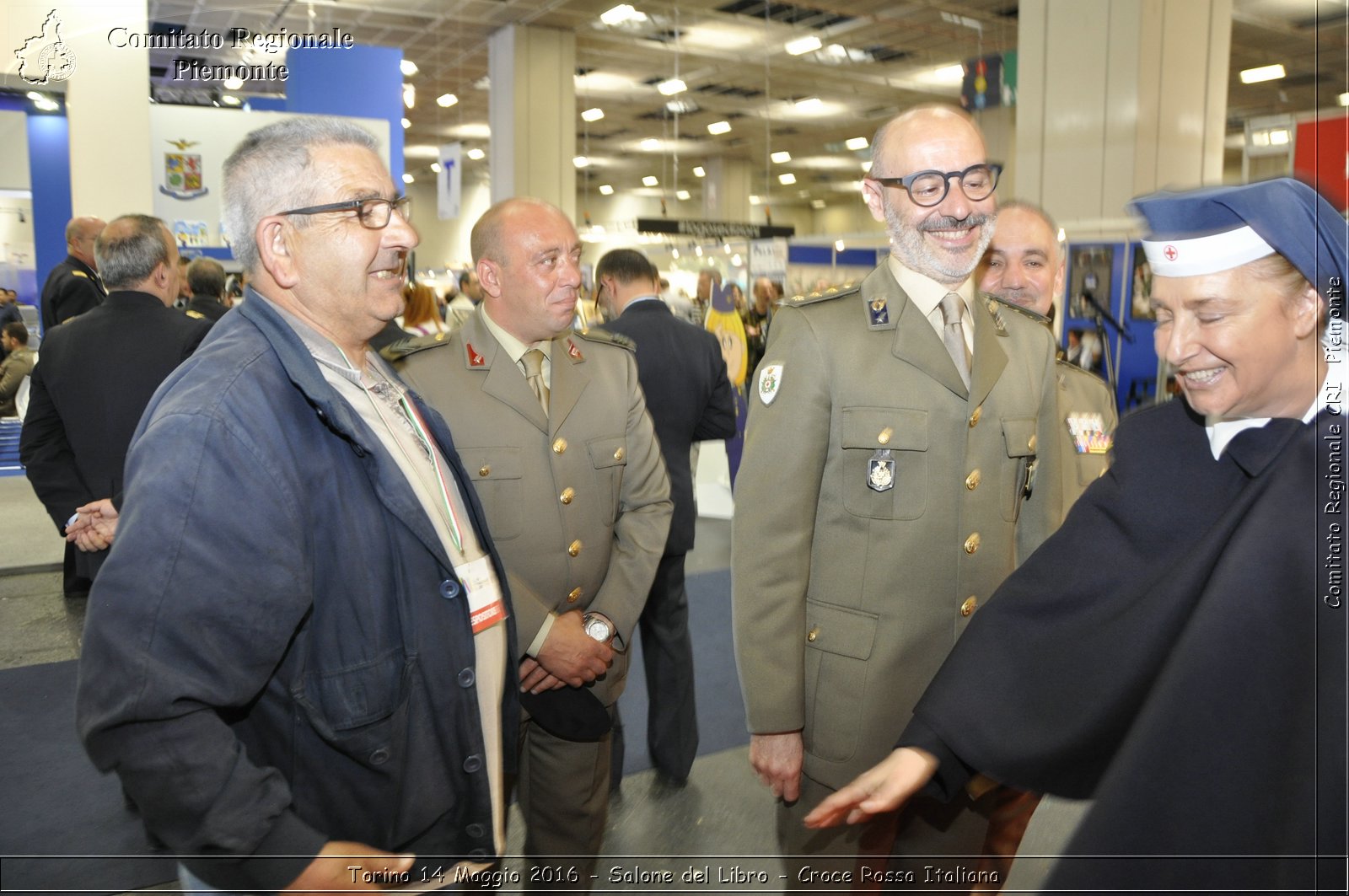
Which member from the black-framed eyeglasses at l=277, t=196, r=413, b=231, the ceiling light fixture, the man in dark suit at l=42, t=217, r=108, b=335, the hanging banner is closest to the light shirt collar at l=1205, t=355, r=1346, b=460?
the black-framed eyeglasses at l=277, t=196, r=413, b=231

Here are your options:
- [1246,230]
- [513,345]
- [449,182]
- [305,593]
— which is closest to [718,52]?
[449,182]

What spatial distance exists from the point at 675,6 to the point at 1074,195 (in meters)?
6.36

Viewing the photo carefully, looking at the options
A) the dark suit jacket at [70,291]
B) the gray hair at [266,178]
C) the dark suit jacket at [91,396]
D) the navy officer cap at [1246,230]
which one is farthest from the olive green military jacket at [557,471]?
the dark suit jacket at [70,291]

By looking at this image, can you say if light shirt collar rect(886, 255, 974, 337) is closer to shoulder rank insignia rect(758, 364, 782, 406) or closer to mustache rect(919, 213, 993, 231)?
mustache rect(919, 213, 993, 231)

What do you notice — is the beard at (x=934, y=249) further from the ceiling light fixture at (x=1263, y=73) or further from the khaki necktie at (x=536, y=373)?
the ceiling light fixture at (x=1263, y=73)

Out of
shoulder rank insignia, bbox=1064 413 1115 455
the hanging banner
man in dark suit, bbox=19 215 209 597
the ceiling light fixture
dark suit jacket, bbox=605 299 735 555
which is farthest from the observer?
the ceiling light fixture

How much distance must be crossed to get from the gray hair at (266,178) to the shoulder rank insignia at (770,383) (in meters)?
0.88

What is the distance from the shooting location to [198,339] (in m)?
3.31

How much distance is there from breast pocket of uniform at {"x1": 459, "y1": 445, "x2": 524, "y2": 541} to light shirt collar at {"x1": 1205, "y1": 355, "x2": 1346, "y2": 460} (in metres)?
1.46

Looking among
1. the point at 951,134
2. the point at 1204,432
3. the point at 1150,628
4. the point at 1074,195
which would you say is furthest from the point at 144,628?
the point at 1074,195

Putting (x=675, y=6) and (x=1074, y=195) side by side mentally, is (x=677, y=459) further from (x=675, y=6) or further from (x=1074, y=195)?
(x=675, y=6)

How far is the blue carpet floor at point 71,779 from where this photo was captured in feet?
9.07

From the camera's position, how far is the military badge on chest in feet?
5.80

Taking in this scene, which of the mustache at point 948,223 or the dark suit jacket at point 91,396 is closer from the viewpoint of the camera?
the mustache at point 948,223
